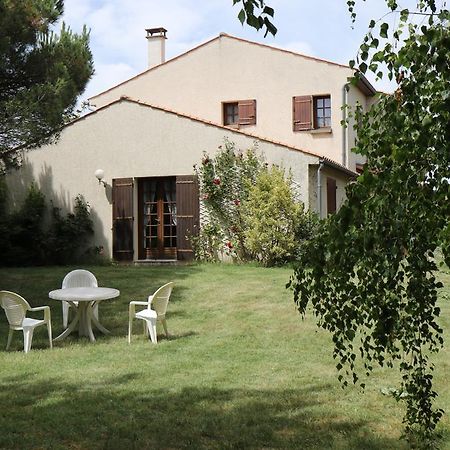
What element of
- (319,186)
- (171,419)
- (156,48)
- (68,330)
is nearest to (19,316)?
(68,330)

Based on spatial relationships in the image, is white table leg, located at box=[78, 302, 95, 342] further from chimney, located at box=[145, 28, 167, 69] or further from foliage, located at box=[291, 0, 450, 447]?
chimney, located at box=[145, 28, 167, 69]

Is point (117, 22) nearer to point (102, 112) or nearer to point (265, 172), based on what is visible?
point (265, 172)

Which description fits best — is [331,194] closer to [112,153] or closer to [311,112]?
[311,112]

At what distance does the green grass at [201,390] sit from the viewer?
178 inches

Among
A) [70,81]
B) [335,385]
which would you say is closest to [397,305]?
[335,385]

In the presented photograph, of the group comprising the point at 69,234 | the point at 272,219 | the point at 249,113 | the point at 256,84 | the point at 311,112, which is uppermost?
the point at 256,84

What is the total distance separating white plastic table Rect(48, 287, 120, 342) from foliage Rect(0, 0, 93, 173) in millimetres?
3708

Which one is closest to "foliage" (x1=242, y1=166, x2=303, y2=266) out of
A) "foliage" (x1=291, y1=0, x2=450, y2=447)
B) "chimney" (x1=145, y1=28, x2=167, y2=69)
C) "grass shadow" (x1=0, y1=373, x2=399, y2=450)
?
"grass shadow" (x1=0, y1=373, x2=399, y2=450)

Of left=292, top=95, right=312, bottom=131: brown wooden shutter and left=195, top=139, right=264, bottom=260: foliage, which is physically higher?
left=292, top=95, right=312, bottom=131: brown wooden shutter

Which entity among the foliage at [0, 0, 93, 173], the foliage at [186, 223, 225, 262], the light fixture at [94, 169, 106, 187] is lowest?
the foliage at [186, 223, 225, 262]

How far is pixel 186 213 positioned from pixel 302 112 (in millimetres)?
5115

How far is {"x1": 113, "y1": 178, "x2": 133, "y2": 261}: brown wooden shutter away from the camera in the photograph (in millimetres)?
15820

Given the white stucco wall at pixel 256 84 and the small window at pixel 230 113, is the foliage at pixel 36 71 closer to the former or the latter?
the white stucco wall at pixel 256 84

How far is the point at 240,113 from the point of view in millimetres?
18766
